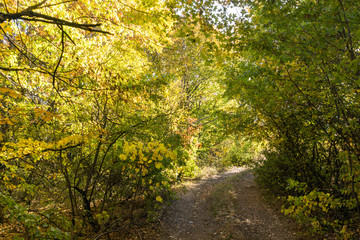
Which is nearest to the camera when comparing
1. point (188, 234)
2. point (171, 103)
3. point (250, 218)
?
point (188, 234)

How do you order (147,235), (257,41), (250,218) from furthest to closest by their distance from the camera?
(250,218), (147,235), (257,41)

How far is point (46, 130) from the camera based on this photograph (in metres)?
4.79

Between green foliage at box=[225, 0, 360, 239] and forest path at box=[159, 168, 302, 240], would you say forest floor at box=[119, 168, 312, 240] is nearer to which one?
forest path at box=[159, 168, 302, 240]

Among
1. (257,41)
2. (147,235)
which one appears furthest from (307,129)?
(147,235)

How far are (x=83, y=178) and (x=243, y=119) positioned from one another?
4.71 metres

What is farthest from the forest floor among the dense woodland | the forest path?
the dense woodland

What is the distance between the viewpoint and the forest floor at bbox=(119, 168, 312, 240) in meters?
5.95

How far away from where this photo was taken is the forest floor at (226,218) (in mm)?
5949

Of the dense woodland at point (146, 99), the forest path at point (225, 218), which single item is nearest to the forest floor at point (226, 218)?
the forest path at point (225, 218)

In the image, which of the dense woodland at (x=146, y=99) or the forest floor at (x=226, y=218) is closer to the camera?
the dense woodland at (x=146, y=99)

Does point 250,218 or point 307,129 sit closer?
point 307,129

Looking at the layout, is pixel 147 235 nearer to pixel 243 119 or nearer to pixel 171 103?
pixel 243 119

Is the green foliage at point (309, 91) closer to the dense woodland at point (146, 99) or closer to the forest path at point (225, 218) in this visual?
the dense woodland at point (146, 99)

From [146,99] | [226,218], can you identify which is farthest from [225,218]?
[146,99]
